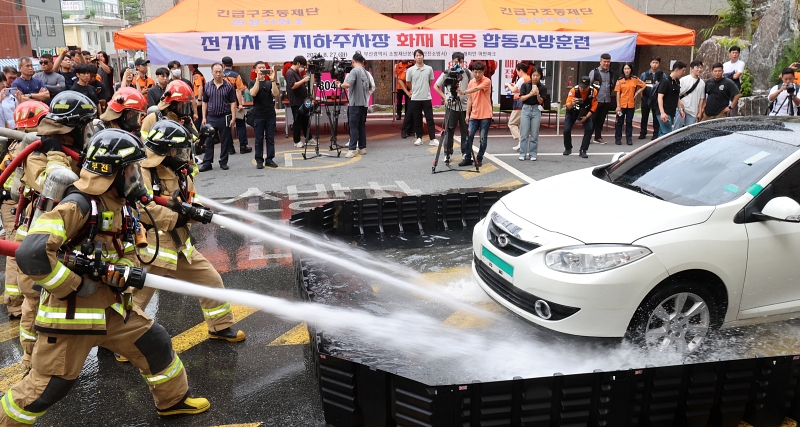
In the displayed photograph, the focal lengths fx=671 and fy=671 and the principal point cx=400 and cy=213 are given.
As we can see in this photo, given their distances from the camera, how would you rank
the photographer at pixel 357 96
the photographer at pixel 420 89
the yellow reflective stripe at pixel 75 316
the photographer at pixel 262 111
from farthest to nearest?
the photographer at pixel 420 89 < the photographer at pixel 357 96 < the photographer at pixel 262 111 < the yellow reflective stripe at pixel 75 316

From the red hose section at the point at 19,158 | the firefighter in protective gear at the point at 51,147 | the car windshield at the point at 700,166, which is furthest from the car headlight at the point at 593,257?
the red hose section at the point at 19,158

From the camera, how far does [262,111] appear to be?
39.4ft

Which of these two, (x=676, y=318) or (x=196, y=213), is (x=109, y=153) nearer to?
(x=196, y=213)

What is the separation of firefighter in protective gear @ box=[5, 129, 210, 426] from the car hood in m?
2.79

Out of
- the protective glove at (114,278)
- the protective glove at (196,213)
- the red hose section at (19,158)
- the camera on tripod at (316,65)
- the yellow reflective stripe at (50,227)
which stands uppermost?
the camera on tripod at (316,65)

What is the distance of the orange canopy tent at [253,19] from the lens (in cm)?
1470

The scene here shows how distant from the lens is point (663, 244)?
14.3 feet

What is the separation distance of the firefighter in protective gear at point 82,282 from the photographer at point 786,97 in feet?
34.9

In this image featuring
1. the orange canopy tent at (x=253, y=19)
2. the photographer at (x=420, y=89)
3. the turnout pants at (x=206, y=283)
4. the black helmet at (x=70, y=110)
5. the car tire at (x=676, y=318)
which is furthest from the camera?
the orange canopy tent at (x=253, y=19)

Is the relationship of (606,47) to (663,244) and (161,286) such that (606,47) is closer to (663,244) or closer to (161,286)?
(663,244)

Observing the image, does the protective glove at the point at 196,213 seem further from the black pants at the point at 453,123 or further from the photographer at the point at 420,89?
the photographer at the point at 420,89

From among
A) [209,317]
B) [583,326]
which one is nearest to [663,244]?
[583,326]

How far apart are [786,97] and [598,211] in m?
8.47

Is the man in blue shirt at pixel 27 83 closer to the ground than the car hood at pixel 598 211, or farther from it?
farther from it
